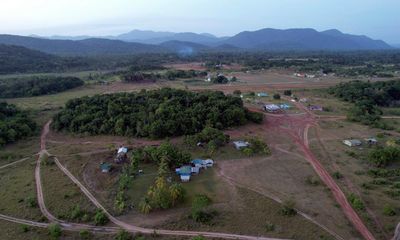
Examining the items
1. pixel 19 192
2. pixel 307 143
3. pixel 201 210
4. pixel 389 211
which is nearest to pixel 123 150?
pixel 19 192

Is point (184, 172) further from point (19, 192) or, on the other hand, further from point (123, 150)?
point (19, 192)

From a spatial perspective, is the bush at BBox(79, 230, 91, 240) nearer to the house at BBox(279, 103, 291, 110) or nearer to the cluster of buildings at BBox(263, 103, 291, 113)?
the cluster of buildings at BBox(263, 103, 291, 113)

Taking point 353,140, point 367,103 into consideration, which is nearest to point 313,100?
point 367,103

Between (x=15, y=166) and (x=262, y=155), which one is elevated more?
(x=262, y=155)

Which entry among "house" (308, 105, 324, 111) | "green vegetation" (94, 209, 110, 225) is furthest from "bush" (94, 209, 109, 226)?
"house" (308, 105, 324, 111)

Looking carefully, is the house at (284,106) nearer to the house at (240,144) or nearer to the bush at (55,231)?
the house at (240,144)

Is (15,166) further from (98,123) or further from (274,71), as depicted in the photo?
(274,71)

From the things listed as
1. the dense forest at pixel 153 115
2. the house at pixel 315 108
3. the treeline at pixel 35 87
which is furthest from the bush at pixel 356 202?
the treeline at pixel 35 87
